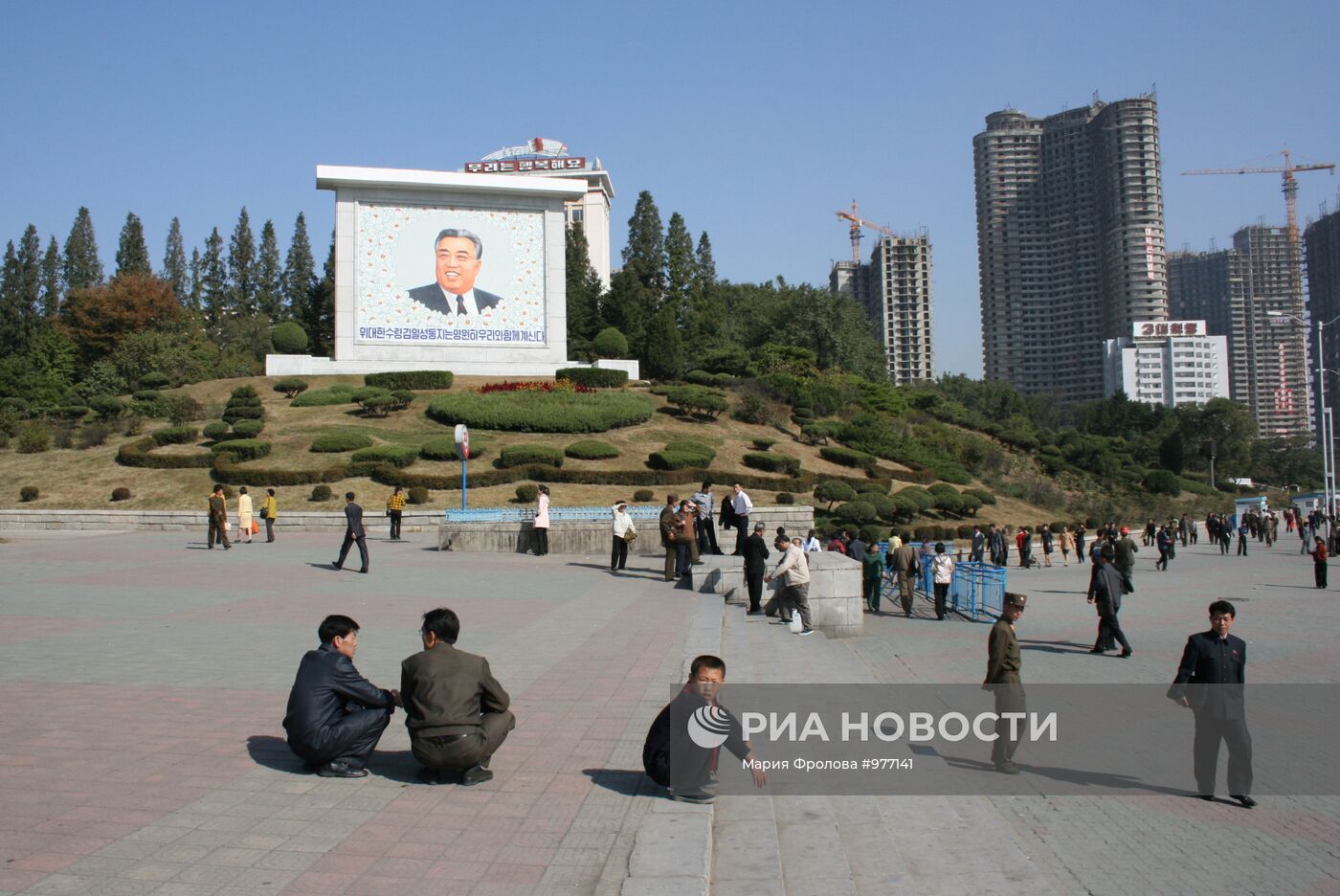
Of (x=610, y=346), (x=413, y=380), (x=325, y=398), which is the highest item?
(x=610, y=346)

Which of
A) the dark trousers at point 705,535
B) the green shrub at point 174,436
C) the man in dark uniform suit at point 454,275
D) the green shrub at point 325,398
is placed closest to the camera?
the dark trousers at point 705,535

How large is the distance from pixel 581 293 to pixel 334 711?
61991mm

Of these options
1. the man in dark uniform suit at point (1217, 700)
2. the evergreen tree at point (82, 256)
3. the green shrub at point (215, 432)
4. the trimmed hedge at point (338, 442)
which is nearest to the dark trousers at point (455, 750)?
the man in dark uniform suit at point (1217, 700)

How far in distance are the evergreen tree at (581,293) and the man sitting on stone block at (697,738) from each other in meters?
59.0

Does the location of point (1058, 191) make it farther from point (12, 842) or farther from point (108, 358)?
point (12, 842)

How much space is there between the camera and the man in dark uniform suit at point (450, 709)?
546 centimetres

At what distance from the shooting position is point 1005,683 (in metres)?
6.90

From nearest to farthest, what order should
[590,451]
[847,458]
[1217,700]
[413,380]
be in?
1. [1217,700]
2. [590,451]
3. [847,458]
4. [413,380]

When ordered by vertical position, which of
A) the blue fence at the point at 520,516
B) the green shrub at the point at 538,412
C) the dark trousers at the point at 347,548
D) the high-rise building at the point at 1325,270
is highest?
the high-rise building at the point at 1325,270

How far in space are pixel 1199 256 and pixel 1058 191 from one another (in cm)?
Result: 5255

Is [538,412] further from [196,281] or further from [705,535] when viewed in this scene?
[196,281]

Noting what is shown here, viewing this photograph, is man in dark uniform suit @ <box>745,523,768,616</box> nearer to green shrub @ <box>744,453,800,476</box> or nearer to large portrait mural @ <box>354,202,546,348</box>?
green shrub @ <box>744,453,800,476</box>

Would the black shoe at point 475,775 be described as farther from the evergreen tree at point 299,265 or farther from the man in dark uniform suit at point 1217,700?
the evergreen tree at point 299,265

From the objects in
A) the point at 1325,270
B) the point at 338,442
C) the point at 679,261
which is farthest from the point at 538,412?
the point at 1325,270
